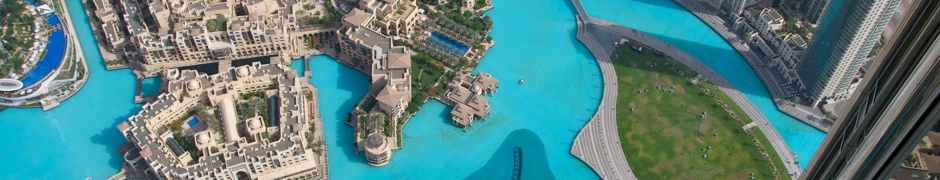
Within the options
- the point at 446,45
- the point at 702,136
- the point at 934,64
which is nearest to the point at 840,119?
the point at 934,64

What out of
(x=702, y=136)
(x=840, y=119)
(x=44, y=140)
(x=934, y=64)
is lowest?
(x=702, y=136)

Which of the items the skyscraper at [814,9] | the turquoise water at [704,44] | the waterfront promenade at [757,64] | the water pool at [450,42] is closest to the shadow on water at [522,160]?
the water pool at [450,42]

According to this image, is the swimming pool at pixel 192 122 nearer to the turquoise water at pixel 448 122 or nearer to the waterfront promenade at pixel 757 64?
the turquoise water at pixel 448 122

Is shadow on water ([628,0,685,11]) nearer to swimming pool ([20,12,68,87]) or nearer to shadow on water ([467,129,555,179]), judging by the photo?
shadow on water ([467,129,555,179])

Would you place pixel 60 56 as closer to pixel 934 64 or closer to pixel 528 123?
pixel 528 123

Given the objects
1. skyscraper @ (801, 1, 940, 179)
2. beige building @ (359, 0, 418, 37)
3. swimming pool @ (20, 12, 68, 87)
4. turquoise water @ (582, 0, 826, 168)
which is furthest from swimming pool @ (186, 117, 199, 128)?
skyscraper @ (801, 1, 940, 179)

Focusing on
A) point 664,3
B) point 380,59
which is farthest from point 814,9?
point 380,59
